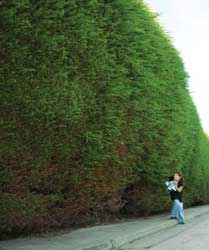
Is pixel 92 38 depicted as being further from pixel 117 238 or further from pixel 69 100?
pixel 117 238

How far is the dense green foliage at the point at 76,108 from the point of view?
10.3 meters

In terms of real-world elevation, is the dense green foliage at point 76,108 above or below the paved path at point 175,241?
above

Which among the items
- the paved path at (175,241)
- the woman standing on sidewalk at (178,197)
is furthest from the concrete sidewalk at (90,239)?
the woman standing on sidewalk at (178,197)

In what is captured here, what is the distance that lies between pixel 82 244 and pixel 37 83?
3039mm

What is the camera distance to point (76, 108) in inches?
447

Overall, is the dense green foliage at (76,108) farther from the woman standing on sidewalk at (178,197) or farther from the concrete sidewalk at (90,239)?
the woman standing on sidewalk at (178,197)

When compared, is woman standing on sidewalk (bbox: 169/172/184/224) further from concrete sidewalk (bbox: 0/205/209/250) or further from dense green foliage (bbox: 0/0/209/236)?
concrete sidewalk (bbox: 0/205/209/250)

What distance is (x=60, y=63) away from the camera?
11.1m

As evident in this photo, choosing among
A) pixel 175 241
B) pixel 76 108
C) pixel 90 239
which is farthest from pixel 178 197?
pixel 76 108

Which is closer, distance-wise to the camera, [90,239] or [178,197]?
[90,239]

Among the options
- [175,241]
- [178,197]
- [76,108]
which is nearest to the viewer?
[76,108]

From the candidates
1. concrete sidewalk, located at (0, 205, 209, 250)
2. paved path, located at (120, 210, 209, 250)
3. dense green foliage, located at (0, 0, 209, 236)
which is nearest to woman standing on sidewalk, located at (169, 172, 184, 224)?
dense green foliage, located at (0, 0, 209, 236)

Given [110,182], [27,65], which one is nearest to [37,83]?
[27,65]

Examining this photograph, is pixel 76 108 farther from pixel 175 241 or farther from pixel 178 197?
pixel 178 197
